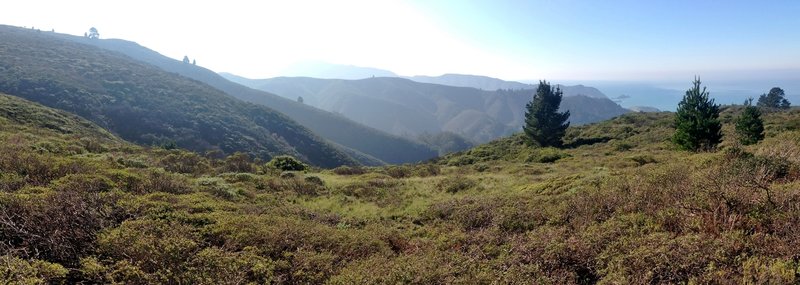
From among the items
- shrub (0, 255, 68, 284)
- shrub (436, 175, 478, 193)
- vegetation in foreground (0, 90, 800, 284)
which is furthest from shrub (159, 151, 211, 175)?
shrub (0, 255, 68, 284)

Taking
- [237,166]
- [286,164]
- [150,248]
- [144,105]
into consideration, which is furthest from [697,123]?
[144,105]

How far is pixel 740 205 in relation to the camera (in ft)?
19.2

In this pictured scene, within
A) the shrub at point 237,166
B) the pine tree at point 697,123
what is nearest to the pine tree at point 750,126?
the pine tree at point 697,123

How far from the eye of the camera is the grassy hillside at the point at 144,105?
221ft

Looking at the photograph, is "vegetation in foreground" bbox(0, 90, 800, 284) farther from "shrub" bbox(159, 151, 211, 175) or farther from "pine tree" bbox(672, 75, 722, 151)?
"pine tree" bbox(672, 75, 722, 151)

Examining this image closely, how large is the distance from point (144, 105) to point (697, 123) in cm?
9140

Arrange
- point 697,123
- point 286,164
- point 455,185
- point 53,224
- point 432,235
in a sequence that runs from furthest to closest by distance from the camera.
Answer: point 286,164 < point 697,123 < point 455,185 < point 432,235 < point 53,224

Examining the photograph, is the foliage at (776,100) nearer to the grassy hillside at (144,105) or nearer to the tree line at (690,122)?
the tree line at (690,122)

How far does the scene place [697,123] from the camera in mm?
23188

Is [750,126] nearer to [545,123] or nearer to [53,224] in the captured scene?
[545,123]

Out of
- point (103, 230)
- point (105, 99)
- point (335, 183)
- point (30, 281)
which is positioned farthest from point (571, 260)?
point (105, 99)

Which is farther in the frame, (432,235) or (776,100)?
(776,100)

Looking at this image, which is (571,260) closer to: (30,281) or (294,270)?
(294,270)

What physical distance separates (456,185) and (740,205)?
9941mm
